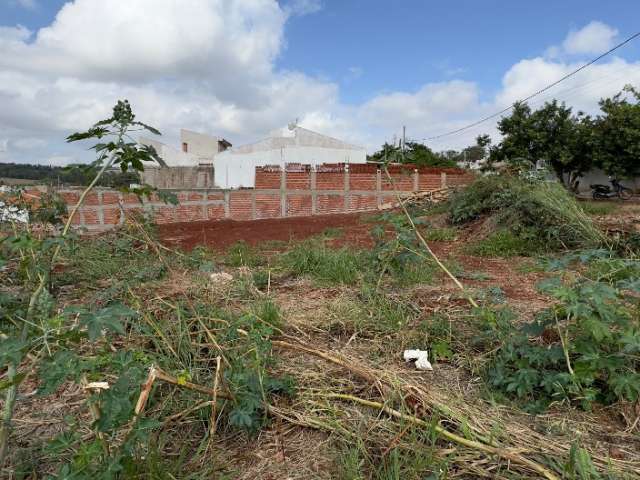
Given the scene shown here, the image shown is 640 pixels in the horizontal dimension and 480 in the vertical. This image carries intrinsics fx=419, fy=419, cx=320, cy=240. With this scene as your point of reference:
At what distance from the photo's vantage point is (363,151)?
22.1 metres

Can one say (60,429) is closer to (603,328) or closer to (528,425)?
(528,425)

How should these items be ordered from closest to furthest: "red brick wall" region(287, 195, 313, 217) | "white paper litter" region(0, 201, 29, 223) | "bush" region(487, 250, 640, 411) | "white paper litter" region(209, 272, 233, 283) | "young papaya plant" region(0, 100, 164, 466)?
1. "young papaya plant" region(0, 100, 164, 466)
2. "bush" region(487, 250, 640, 411)
3. "white paper litter" region(0, 201, 29, 223)
4. "white paper litter" region(209, 272, 233, 283)
5. "red brick wall" region(287, 195, 313, 217)

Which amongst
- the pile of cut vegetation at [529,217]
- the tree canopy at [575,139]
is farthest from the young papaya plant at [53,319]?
the tree canopy at [575,139]

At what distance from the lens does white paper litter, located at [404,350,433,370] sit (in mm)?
2033

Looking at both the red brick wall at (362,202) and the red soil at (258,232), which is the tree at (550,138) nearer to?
the red brick wall at (362,202)

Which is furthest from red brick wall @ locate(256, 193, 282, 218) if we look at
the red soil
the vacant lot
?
the vacant lot

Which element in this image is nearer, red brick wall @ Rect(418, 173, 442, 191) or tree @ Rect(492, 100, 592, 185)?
red brick wall @ Rect(418, 173, 442, 191)

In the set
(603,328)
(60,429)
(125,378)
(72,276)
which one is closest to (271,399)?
(125,378)

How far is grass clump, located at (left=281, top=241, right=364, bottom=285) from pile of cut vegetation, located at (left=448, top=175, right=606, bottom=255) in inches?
106

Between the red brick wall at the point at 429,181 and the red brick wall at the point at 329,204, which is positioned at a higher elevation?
the red brick wall at the point at 429,181

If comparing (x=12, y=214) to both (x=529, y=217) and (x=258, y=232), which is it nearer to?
(x=258, y=232)

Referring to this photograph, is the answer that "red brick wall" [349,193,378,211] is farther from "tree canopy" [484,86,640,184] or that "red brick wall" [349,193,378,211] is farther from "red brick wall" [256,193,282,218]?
"tree canopy" [484,86,640,184]

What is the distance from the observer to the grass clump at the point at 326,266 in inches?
136

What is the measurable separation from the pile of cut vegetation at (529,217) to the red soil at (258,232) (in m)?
2.03
